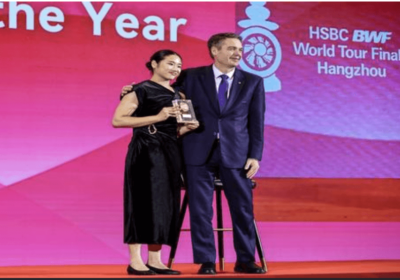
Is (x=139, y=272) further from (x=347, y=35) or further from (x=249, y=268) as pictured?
(x=347, y=35)

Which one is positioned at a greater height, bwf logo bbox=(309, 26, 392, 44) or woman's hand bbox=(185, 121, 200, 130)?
bwf logo bbox=(309, 26, 392, 44)

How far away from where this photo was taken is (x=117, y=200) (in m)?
5.37

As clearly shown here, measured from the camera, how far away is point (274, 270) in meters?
4.68

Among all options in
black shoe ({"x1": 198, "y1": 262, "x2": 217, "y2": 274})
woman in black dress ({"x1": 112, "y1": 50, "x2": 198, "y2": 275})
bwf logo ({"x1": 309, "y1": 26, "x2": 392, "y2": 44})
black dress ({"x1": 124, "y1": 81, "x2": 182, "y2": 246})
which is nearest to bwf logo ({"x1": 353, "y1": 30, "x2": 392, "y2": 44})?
bwf logo ({"x1": 309, "y1": 26, "x2": 392, "y2": 44})

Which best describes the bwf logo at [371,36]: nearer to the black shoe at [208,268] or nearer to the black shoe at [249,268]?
the black shoe at [249,268]

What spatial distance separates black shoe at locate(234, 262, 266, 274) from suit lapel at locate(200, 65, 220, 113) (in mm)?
906

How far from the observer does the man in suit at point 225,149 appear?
437cm

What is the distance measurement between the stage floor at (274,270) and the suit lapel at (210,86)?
994mm

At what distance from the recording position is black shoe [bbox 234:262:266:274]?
4.34m

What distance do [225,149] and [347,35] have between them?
1.93 m

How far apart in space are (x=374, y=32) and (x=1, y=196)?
3045 millimetres

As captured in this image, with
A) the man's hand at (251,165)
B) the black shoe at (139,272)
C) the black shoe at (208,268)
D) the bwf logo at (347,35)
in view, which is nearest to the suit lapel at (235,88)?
the man's hand at (251,165)

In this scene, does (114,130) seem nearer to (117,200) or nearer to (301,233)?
(117,200)

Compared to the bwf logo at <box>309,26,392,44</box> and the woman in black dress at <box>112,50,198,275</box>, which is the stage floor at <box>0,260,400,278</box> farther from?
the bwf logo at <box>309,26,392,44</box>
